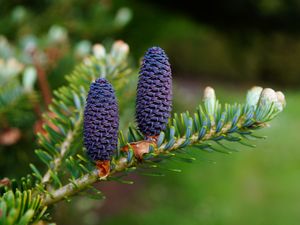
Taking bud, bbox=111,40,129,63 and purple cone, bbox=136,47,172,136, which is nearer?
purple cone, bbox=136,47,172,136

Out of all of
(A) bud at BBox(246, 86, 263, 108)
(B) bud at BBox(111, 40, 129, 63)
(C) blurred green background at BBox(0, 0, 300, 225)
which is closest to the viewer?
(A) bud at BBox(246, 86, 263, 108)

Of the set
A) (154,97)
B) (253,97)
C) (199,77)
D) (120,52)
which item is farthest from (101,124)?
(199,77)

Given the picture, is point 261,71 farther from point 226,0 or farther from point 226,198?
point 226,198

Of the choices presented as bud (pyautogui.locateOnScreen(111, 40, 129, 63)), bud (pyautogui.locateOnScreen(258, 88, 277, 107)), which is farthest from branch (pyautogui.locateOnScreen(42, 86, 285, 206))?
bud (pyautogui.locateOnScreen(111, 40, 129, 63))

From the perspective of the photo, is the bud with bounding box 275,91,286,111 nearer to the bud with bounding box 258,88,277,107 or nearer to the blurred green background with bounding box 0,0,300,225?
the bud with bounding box 258,88,277,107

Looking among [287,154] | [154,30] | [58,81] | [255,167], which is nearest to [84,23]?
[58,81]

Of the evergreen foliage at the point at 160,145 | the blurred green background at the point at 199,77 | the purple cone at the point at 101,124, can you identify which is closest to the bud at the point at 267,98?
the evergreen foliage at the point at 160,145
